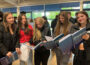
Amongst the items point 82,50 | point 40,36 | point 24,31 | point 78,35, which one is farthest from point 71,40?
point 24,31

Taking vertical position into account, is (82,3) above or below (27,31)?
above

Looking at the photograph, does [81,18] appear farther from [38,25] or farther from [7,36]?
[7,36]

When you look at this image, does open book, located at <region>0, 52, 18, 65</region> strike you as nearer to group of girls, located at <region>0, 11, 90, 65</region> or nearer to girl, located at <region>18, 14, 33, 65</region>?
group of girls, located at <region>0, 11, 90, 65</region>

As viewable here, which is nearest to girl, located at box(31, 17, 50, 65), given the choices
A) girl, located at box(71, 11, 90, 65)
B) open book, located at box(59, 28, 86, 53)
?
girl, located at box(71, 11, 90, 65)


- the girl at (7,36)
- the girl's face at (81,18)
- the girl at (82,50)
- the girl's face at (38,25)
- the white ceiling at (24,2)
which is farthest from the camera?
the white ceiling at (24,2)

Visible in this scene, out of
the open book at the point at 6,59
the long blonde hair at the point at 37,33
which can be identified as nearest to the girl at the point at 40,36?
the long blonde hair at the point at 37,33

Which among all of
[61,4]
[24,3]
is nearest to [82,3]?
[61,4]

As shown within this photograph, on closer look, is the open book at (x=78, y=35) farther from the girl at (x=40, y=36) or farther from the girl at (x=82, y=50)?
the girl at (x=40, y=36)

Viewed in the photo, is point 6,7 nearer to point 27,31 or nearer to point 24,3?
point 24,3

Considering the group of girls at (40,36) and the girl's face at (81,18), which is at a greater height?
the girl's face at (81,18)

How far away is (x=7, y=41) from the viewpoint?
192 cm

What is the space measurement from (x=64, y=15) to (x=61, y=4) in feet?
23.6

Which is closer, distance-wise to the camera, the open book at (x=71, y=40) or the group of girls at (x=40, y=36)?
the open book at (x=71, y=40)

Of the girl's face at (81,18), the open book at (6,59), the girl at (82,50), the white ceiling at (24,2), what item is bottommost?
the open book at (6,59)
